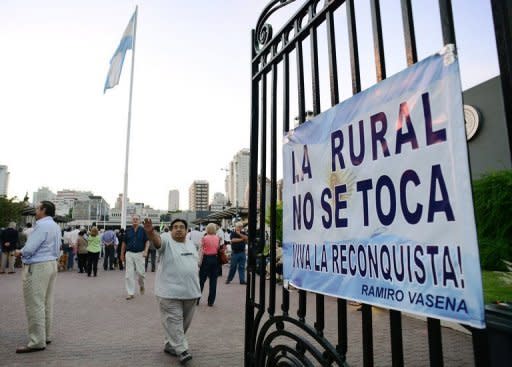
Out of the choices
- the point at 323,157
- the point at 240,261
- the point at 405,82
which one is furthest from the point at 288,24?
the point at 240,261

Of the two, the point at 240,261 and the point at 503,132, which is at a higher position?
the point at 503,132

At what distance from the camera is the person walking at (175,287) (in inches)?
177

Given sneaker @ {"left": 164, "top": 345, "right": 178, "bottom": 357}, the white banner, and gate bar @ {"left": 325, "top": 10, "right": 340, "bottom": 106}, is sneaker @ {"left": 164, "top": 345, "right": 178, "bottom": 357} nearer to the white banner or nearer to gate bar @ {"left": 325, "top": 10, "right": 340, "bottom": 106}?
the white banner

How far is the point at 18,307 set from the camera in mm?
7484

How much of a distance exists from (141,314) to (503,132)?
9978 millimetres

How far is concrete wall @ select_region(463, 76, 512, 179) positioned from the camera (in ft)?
32.9

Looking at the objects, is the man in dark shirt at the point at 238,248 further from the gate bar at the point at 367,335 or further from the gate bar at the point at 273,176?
the gate bar at the point at 367,335

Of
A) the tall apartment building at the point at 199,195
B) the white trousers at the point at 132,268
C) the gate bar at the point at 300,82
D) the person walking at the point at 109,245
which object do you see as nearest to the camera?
the gate bar at the point at 300,82

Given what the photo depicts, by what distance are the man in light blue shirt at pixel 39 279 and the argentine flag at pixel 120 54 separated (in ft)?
36.5

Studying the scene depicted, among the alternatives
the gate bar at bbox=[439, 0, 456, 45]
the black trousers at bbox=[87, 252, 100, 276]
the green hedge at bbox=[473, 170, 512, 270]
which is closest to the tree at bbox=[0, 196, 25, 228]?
the black trousers at bbox=[87, 252, 100, 276]

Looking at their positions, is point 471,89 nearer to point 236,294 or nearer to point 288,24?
point 236,294

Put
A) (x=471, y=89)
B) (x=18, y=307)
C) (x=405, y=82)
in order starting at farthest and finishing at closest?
1. (x=471, y=89)
2. (x=18, y=307)
3. (x=405, y=82)

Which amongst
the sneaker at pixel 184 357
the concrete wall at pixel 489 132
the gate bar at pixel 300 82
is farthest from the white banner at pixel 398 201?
the concrete wall at pixel 489 132

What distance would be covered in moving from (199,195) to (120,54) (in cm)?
15186
